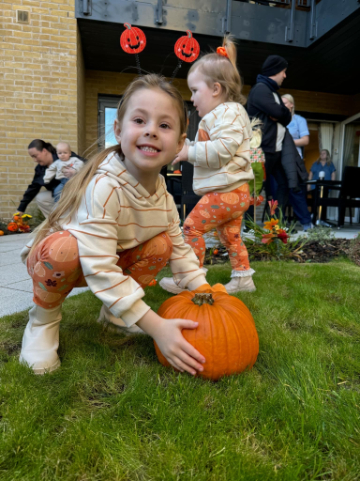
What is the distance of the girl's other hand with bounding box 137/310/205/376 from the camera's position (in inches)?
47.6

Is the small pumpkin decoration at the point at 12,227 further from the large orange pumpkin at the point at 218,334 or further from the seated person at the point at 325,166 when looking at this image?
the seated person at the point at 325,166

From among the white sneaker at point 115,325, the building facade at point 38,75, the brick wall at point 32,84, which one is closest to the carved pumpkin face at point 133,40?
the building facade at point 38,75

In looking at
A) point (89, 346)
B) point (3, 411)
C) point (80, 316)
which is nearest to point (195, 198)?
point (80, 316)

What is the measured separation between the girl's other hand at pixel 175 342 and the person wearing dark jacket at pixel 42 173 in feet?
16.5

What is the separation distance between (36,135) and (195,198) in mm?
3634

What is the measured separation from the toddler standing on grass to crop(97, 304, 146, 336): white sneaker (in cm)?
419

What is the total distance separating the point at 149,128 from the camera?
1.27 metres

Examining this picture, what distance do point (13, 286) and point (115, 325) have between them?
47.1 inches

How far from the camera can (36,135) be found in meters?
6.66

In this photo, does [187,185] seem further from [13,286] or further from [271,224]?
[13,286]

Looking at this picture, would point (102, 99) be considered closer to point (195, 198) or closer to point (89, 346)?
point (195, 198)

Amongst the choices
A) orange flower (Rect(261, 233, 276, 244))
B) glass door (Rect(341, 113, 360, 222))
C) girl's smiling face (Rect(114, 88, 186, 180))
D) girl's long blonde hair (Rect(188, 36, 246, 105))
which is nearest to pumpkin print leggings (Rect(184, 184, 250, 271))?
girl's long blonde hair (Rect(188, 36, 246, 105))

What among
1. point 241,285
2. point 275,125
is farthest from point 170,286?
point 275,125

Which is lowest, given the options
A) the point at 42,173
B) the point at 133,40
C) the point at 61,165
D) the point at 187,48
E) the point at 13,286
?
the point at 13,286
